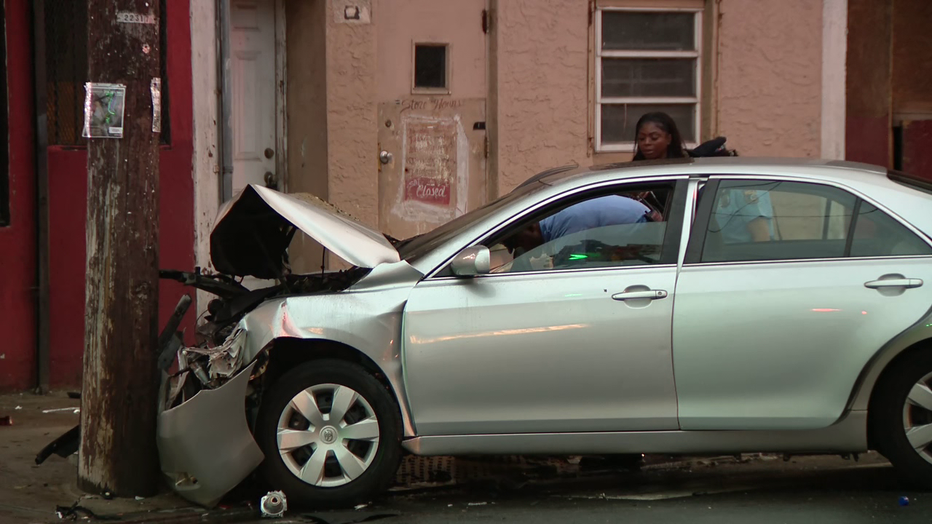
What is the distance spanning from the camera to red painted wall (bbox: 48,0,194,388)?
326 inches

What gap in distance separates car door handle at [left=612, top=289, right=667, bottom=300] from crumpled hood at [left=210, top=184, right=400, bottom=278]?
3.57ft

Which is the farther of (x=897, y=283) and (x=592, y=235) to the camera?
(x=592, y=235)

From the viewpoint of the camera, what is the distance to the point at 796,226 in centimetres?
A: 543

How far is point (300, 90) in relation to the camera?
9.80 meters

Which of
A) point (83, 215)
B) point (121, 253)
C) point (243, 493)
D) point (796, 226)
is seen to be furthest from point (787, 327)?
point (83, 215)

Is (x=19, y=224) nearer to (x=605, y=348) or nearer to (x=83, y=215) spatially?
(x=83, y=215)

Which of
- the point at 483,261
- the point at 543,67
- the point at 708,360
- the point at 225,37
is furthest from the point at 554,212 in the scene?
the point at 543,67

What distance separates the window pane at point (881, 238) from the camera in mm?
5367

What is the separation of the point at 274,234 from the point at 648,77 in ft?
16.9

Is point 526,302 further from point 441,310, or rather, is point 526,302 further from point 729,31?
point 729,31

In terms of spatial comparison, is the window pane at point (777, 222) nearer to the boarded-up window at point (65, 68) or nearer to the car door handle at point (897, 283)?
the car door handle at point (897, 283)

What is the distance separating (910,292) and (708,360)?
0.97 metres

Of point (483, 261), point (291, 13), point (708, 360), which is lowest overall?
point (708, 360)

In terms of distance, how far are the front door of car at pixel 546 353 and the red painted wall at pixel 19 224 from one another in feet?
13.2
